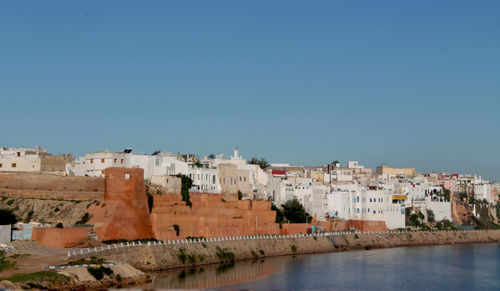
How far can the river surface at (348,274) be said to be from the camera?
141ft

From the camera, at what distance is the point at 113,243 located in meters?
46.4

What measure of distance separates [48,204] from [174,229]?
900cm

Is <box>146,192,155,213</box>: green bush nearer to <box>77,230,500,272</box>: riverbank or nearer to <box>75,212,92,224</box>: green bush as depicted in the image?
<box>77,230,500,272</box>: riverbank

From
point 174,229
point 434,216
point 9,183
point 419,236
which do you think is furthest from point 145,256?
point 434,216

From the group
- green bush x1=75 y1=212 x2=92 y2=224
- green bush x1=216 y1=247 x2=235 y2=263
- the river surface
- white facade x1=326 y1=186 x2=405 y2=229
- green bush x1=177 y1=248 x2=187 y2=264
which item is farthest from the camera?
white facade x1=326 y1=186 x2=405 y2=229

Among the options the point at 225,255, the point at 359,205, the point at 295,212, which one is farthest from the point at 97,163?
the point at 359,205

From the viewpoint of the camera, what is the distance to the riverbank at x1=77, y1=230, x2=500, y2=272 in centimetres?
4534

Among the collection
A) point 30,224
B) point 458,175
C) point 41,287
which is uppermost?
point 458,175

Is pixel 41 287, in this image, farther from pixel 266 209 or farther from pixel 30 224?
pixel 266 209

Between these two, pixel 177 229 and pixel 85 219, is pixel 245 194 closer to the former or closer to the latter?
pixel 177 229

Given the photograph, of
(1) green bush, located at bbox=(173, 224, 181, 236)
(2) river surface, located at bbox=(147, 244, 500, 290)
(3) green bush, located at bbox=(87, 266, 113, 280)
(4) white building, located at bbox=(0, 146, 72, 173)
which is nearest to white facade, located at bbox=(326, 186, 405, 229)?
(2) river surface, located at bbox=(147, 244, 500, 290)

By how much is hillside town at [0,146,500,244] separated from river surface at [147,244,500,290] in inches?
182

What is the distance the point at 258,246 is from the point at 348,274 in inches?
412

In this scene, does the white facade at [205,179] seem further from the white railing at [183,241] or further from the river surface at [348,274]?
the river surface at [348,274]
